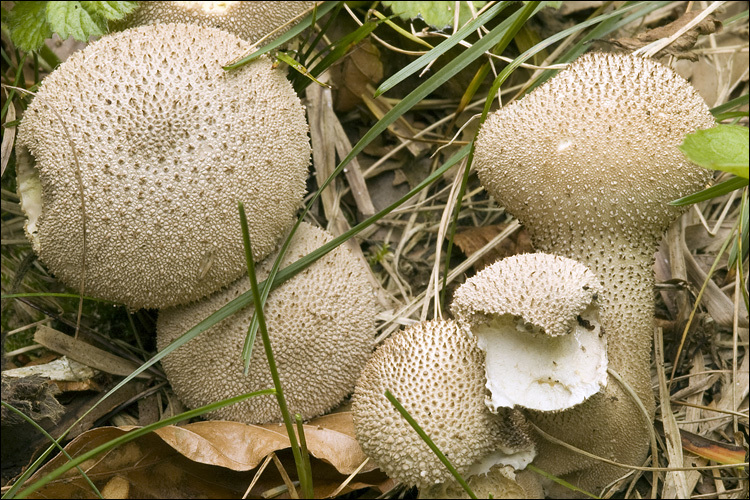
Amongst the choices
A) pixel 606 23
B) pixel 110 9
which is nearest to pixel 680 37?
pixel 606 23

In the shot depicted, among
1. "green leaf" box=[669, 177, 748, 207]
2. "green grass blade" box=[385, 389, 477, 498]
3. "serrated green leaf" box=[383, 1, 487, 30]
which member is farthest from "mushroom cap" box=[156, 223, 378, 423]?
"green leaf" box=[669, 177, 748, 207]

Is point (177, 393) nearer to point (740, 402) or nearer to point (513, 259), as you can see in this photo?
point (513, 259)

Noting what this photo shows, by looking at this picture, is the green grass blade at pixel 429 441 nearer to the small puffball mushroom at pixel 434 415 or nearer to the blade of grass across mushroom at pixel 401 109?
the small puffball mushroom at pixel 434 415

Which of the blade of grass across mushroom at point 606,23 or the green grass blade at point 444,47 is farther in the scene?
the blade of grass across mushroom at point 606,23

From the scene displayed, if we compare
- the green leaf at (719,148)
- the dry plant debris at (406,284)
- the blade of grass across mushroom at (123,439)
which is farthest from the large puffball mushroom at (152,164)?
→ the green leaf at (719,148)

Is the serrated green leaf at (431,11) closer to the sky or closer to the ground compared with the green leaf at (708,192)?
closer to the sky

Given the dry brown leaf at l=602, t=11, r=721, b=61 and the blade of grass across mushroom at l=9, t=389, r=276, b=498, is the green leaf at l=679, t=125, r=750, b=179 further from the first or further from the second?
the blade of grass across mushroom at l=9, t=389, r=276, b=498
